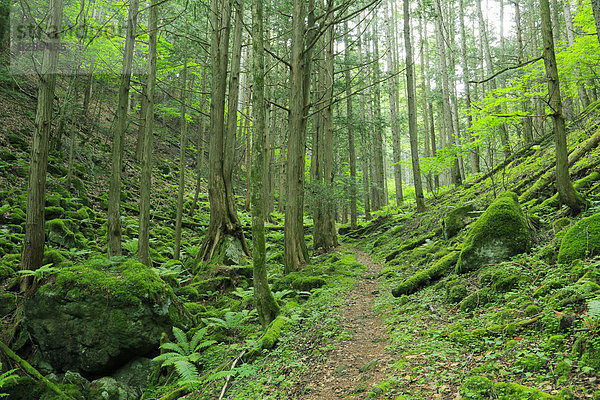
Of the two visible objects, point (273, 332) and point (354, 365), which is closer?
point (354, 365)

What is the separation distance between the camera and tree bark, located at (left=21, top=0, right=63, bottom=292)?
21.7ft

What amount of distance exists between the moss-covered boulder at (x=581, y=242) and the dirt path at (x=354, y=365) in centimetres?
255

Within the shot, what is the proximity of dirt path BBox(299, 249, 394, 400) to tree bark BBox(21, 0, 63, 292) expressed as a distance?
236 inches

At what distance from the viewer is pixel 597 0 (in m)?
4.46

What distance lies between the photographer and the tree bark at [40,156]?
662 cm

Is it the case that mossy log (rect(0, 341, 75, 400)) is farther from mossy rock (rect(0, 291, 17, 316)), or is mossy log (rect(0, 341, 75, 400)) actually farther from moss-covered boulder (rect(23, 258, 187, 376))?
mossy rock (rect(0, 291, 17, 316))

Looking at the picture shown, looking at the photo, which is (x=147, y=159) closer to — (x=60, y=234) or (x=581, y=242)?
(x=60, y=234)

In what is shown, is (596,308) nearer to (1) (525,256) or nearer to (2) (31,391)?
(1) (525,256)

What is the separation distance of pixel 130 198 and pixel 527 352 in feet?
47.8

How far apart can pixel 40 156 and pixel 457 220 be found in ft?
30.3

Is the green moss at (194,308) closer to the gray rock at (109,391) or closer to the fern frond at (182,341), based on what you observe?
the fern frond at (182,341)

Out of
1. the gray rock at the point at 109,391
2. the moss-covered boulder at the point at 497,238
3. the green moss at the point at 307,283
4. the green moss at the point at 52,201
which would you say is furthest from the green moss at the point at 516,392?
the green moss at the point at 52,201

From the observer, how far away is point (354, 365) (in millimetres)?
4125

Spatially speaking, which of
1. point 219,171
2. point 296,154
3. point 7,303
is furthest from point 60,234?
point 296,154
